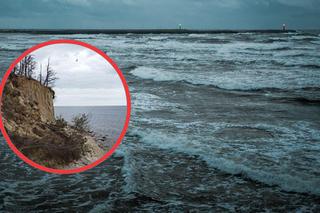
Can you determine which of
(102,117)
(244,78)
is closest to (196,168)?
(102,117)

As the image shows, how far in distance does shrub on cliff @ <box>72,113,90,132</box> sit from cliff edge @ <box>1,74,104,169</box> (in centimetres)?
3

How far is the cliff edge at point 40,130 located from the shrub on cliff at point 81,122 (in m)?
0.03

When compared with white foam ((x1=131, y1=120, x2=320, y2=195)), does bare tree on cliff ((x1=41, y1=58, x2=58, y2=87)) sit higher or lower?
higher

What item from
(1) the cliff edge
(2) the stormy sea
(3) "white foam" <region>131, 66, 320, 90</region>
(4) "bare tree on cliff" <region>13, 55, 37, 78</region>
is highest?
(4) "bare tree on cliff" <region>13, 55, 37, 78</region>

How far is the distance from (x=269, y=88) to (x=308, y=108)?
2.88 metres

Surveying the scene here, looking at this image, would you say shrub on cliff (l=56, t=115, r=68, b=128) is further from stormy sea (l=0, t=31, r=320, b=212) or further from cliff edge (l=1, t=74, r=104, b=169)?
stormy sea (l=0, t=31, r=320, b=212)

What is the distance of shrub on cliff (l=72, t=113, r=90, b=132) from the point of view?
1459mm

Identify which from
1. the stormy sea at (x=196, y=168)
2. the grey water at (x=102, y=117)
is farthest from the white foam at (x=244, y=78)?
the grey water at (x=102, y=117)

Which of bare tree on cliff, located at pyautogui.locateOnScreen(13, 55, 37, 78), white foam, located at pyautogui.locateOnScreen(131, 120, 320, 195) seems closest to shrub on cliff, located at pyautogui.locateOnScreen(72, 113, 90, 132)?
bare tree on cliff, located at pyautogui.locateOnScreen(13, 55, 37, 78)

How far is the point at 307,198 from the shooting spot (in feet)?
11.1

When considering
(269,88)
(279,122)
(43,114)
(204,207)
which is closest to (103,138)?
(43,114)

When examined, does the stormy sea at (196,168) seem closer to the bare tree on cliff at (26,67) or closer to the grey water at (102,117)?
the grey water at (102,117)

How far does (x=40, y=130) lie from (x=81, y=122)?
18 cm

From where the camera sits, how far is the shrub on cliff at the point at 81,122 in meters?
1.46
